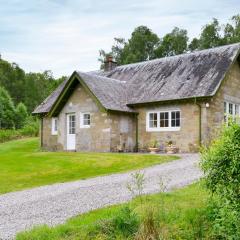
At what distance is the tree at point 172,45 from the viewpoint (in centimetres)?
5262

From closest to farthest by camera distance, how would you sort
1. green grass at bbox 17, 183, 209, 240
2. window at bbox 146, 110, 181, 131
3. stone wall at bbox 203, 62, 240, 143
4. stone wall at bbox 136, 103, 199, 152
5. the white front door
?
green grass at bbox 17, 183, 209, 240, stone wall at bbox 203, 62, 240, 143, stone wall at bbox 136, 103, 199, 152, window at bbox 146, 110, 181, 131, the white front door

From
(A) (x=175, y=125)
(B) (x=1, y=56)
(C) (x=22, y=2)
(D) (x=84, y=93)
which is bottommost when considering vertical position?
(A) (x=175, y=125)

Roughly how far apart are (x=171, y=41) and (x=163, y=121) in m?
30.5

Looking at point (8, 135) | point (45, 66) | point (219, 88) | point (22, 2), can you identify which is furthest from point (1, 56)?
point (22, 2)

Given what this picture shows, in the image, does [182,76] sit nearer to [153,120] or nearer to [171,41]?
[153,120]

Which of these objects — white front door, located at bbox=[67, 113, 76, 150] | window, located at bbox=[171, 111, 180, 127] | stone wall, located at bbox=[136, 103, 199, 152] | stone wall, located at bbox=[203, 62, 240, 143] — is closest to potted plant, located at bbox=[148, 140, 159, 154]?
stone wall, located at bbox=[136, 103, 199, 152]

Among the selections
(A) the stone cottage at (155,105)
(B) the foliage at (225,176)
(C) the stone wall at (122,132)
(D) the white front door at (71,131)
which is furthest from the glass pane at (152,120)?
(B) the foliage at (225,176)

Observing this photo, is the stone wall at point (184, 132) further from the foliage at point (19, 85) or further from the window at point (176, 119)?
the foliage at point (19, 85)

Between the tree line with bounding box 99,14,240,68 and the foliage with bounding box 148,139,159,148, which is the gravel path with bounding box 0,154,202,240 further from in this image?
the tree line with bounding box 99,14,240,68

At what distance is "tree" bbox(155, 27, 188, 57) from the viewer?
52.6 metres

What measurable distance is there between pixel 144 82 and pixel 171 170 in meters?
11.7

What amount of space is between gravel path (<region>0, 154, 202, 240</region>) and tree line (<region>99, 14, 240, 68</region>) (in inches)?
1426

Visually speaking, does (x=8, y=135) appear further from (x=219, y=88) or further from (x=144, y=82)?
(x=219, y=88)

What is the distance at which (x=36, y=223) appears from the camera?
8.23 meters
